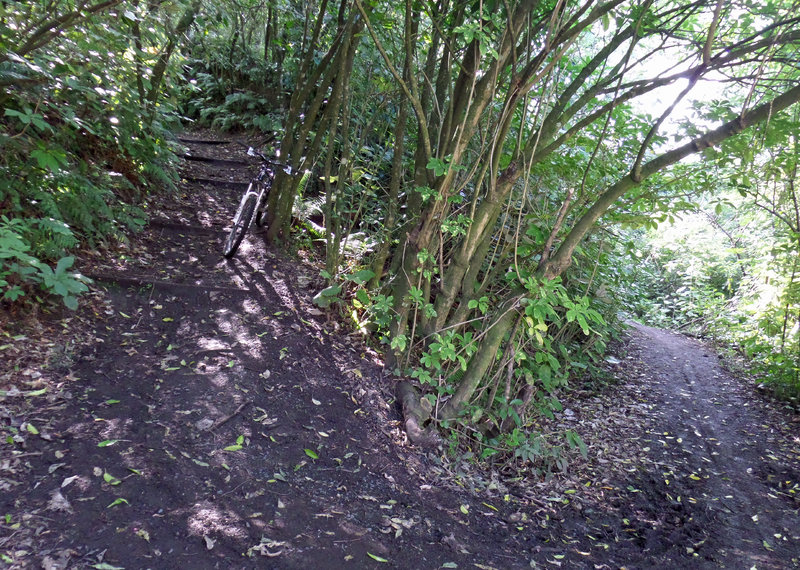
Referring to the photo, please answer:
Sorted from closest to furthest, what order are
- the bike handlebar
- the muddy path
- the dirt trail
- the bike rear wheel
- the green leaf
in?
the muddy path
the dirt trail
the green leaf
the bike rear wheel
the bike handlebar

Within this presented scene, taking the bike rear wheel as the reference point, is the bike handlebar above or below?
above

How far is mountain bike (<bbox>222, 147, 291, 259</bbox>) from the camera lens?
18.2 feet

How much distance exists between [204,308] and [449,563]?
→ 3.00 meters

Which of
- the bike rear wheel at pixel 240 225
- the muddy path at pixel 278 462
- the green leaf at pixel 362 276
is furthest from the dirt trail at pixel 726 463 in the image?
the bike rear wheel at pixel 240 225

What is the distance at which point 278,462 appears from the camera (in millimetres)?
3273

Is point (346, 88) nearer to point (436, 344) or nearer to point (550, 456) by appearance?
point (436, 344)

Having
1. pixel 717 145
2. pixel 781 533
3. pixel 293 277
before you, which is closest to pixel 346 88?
pixel 293 277

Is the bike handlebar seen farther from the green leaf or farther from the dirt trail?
the dirt trail

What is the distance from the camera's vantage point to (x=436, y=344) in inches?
160

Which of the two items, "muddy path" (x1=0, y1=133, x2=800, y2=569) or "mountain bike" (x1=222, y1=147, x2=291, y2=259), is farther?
"mountain bike" (x1=222, y1=147, x2=291, y2=259)

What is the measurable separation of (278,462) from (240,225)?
3075 mm

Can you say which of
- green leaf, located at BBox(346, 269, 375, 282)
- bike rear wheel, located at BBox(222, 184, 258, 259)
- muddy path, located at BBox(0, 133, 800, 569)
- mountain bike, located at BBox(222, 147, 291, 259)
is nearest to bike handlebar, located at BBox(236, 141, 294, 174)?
mountain bike, located at BBox(222, 147, 291, 259)

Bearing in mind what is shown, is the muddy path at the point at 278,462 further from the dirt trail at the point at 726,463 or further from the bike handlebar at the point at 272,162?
the bike handlebar at the point at 272,162

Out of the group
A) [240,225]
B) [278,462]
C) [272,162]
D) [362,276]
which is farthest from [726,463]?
[272,162]
